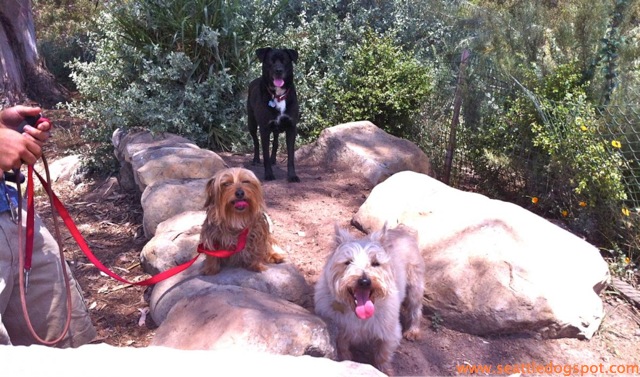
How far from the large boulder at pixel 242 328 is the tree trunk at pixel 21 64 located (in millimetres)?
10049

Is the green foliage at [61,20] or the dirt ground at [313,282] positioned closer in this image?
the dirt ground at [313,282]

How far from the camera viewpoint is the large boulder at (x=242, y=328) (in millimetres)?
2869

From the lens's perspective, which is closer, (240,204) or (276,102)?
(240,204)

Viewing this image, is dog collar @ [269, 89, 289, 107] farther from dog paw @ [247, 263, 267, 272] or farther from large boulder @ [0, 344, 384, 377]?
large boulder @ [0, 344, 384, 377]

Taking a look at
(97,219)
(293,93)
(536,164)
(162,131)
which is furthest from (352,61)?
(97,219)

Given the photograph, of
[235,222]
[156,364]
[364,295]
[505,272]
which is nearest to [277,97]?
[235,222]

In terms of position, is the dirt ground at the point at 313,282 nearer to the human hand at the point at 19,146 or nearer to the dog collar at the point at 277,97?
the dog collar at the point at 277,97

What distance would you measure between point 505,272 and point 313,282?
1512 millimetres

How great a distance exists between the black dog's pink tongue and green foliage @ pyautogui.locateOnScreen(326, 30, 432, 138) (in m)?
5.40

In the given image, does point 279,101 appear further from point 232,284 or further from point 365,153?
point 232,284

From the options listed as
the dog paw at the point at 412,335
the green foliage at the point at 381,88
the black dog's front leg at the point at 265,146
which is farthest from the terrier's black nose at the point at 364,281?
the green foliage at the point at 381,88

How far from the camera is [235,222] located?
3812 mm

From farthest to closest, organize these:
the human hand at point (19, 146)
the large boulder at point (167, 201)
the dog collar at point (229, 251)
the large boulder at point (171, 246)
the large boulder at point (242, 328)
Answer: the large boulder at point (167, 201), the large boulder at point (171, 246), the dog collar at point (229, 251), the large boulder at point (242, 328), the human hand at point (19, 146)

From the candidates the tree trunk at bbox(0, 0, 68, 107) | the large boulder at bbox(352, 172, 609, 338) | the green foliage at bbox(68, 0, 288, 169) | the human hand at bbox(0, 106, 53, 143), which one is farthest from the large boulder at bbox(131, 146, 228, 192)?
the tree trunk at bbox(0, 0, 68, 107)
